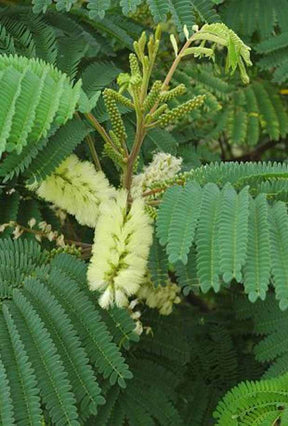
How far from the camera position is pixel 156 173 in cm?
170

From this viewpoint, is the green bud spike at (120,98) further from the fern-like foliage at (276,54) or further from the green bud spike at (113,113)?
the fern-like foliage at (276,54)

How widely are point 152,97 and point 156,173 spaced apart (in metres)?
0.25

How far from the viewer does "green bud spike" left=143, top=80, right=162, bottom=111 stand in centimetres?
147

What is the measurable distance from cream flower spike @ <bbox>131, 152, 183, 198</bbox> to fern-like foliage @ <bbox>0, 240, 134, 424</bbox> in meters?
0.23

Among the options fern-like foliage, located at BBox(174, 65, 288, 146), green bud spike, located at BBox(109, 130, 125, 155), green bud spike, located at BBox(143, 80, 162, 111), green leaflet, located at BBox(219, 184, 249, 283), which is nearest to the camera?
green leaflet, located at BBox(219, 184, 249, 283)

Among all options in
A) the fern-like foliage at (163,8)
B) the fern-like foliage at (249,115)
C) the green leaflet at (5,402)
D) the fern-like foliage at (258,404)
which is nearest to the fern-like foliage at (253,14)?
the fern-like foliage at (249,115)

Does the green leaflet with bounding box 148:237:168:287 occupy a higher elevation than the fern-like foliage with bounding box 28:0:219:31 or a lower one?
lower

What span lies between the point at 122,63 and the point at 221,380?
1112 mm

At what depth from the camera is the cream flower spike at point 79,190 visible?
161 centimetres

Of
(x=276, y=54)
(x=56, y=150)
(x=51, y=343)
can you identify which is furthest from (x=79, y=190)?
(x=276, y=54)

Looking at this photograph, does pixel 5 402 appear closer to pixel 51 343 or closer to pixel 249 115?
pixel 51 343

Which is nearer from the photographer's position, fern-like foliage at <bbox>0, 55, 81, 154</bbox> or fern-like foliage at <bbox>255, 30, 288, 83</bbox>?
fern-like foliage at <bbox>0, 55, 81, 154</bbox>

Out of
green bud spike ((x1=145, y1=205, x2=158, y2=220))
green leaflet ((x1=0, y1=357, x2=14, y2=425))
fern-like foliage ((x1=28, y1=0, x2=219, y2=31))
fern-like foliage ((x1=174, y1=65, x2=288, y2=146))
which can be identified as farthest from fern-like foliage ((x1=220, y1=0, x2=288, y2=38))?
green leaflet ((x1=0, y1=357, x2=14, y2=425))

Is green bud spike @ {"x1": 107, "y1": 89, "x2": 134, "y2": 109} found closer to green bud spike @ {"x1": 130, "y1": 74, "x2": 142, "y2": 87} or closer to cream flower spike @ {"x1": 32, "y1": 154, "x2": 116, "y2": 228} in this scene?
green bud spike @ {"x1": 130, "y1": 74, "x2": 142, "y2": 87}
